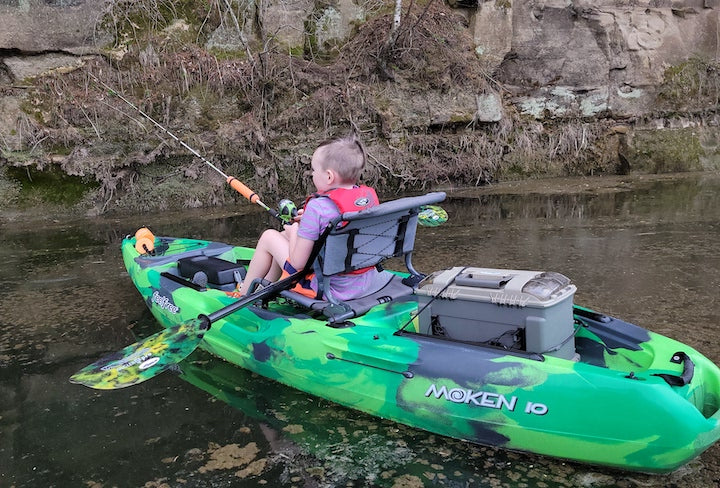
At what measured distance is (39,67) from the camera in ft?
27.1

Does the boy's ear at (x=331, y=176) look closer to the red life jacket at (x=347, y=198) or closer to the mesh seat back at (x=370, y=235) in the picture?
the red life jacket at (x=347, y=198)

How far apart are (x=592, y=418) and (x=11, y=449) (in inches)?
97.6

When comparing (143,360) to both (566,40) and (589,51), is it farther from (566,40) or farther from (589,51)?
(589,51)

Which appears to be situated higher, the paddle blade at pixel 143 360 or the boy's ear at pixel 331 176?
the boy's ear at pixel 331 176

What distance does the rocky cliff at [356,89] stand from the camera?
813 cm

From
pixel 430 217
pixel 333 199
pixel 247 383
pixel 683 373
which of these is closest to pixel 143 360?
pixel 247 383

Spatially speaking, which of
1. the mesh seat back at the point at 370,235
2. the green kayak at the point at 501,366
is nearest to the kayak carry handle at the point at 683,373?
the green kayak at the point at 501,366

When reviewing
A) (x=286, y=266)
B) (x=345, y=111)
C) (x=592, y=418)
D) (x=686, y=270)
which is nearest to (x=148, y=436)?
(x=286, y=266)

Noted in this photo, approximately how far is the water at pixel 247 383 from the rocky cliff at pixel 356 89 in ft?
4.68

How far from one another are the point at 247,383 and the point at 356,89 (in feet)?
21.2

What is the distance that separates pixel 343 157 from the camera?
308 cm

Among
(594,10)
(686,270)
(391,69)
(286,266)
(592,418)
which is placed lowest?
(686,270)

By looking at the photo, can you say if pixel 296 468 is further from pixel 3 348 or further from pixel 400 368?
pixel 3 348

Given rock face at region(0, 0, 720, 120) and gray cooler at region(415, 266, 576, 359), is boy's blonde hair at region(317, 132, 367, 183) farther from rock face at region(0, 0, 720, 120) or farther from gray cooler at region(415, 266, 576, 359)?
rock face at region(0, 0, 720, 120)
